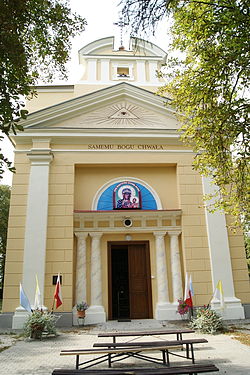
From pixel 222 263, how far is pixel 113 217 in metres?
4.48

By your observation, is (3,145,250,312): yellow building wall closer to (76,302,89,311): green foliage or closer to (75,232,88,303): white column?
(75,232,88,303): white column

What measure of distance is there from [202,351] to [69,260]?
235 inches

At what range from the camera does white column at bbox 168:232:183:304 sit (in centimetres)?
1185

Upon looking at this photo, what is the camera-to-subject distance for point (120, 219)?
12.5m

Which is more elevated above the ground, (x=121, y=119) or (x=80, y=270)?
(x=121, y=119)

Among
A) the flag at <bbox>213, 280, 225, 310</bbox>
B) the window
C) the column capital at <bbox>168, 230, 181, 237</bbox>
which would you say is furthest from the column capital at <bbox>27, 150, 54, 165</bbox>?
the flag at <bbox>213, 280, 225, 310</bbox>

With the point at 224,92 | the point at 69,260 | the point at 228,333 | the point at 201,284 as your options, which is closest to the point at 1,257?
the point at 69,260

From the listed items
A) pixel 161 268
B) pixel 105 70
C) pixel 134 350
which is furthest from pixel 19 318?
pixel 105 70

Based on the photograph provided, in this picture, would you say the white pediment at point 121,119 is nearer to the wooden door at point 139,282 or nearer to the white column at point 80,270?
the white column at point 80,270

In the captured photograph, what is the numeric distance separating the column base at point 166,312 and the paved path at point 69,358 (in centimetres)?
256

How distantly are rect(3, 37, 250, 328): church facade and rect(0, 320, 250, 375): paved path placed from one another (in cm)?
250

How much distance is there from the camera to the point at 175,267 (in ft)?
39.8

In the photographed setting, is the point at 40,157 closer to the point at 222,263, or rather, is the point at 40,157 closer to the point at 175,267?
the point at 175,267

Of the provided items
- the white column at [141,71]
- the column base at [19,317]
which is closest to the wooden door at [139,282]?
the column base at [19,317]
